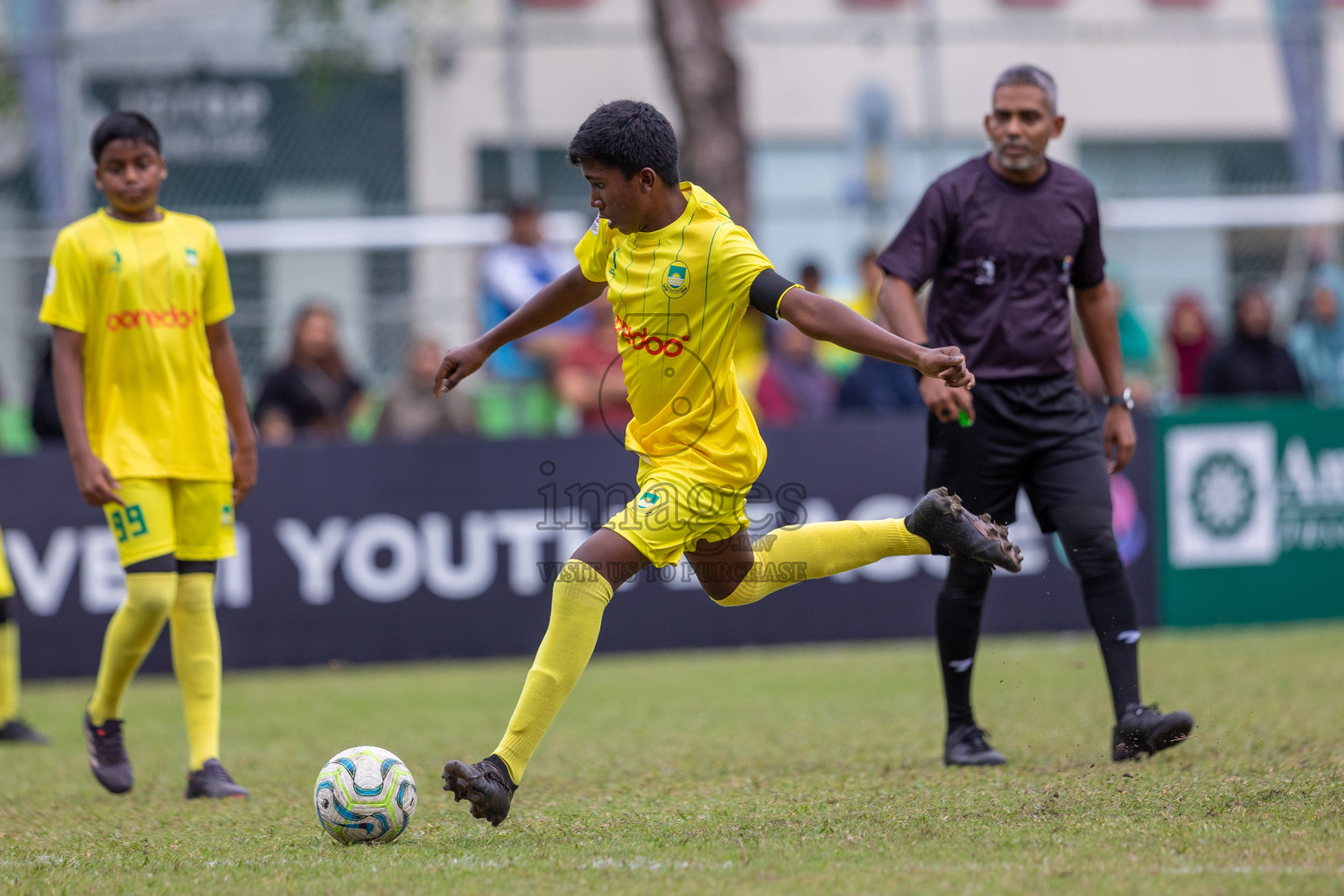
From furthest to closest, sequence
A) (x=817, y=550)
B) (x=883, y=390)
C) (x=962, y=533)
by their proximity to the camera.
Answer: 1. (x=883, y=390)
2. (x=817, y=550)
3. (x=962, y=533)

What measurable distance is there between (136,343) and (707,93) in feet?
26.0

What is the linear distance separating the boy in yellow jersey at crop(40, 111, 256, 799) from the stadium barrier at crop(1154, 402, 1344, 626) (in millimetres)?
6772

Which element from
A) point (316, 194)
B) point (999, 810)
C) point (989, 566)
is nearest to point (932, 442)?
point (989, 566)

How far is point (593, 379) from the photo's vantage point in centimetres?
1082

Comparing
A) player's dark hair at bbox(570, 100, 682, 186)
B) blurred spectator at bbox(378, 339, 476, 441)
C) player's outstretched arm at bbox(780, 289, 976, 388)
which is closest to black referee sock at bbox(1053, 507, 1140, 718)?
player's outstretched arm at bbox(780, 289, 976, 388)

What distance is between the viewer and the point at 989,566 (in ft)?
16.7


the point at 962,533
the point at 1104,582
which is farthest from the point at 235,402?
the point at 1104,582

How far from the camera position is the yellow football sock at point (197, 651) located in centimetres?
554

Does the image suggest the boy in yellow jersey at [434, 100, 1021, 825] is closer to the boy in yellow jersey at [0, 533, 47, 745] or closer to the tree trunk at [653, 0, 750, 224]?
the boy in yellow jersey at [0, 533, 47, 745]

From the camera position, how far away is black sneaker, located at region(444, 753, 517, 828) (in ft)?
13.8

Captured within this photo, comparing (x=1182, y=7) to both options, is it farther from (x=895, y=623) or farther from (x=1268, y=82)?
(x=895, y=623)

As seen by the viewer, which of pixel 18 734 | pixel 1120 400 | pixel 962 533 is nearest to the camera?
pixel 962 533

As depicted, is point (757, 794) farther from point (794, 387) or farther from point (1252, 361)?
point (1252, 361)

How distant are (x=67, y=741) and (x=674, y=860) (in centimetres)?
443
